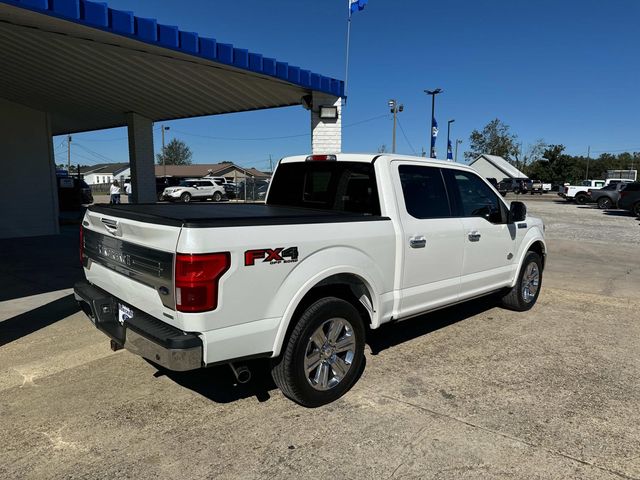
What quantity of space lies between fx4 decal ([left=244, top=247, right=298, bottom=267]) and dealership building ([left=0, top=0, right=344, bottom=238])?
4.17 meters

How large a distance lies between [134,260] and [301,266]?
43.8 inches

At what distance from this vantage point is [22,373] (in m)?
4.06

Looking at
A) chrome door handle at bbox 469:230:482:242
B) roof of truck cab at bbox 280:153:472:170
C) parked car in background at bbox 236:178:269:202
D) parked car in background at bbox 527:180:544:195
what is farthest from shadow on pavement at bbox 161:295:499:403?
parked car in background at bbox 527:180:544:195

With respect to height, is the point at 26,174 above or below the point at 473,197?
above

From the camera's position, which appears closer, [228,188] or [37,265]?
[37,265]

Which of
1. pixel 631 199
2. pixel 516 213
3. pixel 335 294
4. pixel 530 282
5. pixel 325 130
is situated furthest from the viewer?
pixel 631 199

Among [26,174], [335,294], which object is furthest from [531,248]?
[26,174]

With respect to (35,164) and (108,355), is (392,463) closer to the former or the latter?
(108,355)

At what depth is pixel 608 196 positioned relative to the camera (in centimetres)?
2878

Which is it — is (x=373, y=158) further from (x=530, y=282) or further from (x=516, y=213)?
(x=530, y=282)

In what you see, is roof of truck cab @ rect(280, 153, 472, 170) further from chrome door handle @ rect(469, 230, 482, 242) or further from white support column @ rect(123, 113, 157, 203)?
white support column @ rect(123, 113, 157, 203)

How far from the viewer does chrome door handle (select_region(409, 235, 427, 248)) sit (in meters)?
4.03

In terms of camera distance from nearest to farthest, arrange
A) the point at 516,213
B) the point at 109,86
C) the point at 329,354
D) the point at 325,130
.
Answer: the point at 329,354 < the point at 516,213 < the point at 325,130 < the point at 109,86

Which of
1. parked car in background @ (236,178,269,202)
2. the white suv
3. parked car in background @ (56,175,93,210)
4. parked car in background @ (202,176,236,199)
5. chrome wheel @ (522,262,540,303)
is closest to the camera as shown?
chrome wheel @ (522,262,540,303)
